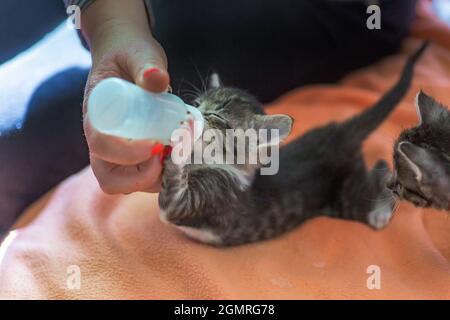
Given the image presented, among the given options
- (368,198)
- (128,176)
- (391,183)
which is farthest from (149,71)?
(368,198)

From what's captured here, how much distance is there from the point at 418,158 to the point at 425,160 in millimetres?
15

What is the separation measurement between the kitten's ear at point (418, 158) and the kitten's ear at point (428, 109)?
166 millimetres

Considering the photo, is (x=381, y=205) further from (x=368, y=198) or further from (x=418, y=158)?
(x=418, y=158)

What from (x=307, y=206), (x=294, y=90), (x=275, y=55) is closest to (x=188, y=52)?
(x=275, y=55)

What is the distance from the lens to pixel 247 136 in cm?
126

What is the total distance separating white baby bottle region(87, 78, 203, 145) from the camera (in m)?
0.89

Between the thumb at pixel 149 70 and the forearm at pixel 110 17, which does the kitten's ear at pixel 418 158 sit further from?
the forearm at pixel 110 17

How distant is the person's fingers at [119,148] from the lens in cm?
100

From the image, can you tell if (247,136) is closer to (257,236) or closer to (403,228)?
(257,236)

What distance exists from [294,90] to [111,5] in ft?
2.44

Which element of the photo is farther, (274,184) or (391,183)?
(274,184)

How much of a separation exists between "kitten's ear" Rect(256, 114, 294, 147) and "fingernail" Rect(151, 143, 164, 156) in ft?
0.79

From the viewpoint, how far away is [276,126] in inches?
47.2

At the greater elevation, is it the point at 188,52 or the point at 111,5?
the point at 111,5
